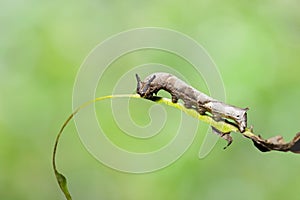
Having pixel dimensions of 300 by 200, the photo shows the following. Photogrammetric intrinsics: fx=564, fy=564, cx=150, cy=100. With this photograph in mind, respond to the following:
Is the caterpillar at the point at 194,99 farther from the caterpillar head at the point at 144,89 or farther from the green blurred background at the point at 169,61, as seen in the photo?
the green blurred background at the point at 169,61

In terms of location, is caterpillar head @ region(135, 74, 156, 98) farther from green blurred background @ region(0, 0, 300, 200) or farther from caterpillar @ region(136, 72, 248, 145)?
→ green blurred background @ region(0, 0, 300, 200)

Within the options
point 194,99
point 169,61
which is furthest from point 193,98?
point 169,61

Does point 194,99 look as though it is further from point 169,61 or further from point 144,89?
point 169,61

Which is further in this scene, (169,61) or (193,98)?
(169,61)

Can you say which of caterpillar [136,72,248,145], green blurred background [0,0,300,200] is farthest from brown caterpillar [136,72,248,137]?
green blurred background [0,0,300,200]

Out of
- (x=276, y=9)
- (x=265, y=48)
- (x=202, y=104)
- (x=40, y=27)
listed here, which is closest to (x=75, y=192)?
(x=40, y=27)

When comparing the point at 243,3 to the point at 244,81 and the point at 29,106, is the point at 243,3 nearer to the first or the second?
the point at 244,81

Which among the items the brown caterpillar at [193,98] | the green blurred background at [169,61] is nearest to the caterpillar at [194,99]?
the brown caterpillar at [193,98]

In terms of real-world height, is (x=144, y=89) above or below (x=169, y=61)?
below
